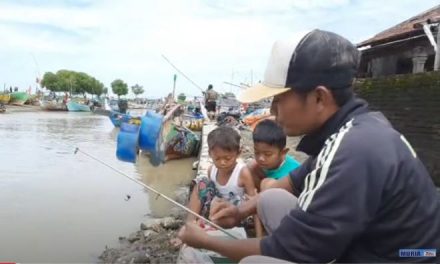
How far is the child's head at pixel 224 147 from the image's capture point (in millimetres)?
3346

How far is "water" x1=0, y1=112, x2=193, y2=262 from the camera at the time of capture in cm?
539

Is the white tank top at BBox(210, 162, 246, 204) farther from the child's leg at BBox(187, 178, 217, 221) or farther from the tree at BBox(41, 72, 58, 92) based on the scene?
the tree at BBox(41, 72, 58, 92)

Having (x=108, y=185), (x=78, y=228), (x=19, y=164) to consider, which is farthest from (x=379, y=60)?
(x=19, y=164)

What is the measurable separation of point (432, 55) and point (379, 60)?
2.13m

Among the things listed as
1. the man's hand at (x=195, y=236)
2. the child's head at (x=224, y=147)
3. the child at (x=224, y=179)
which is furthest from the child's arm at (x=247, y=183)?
the man's hand at (x=195, y=236)

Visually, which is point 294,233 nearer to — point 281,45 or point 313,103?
point 313,103

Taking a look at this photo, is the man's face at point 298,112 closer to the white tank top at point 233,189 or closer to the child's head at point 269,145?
the child's head at point 269,145

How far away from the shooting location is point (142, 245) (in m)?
5.02

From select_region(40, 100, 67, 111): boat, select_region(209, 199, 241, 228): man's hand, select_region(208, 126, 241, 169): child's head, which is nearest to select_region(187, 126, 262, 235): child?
select_region(208, 126, 241, 169): child's head

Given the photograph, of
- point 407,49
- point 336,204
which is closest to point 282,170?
point 336,204

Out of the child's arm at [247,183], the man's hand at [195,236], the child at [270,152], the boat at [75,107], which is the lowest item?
the boat at [75,107]

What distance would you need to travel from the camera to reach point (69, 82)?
235 feet

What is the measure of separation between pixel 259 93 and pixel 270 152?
5.58ft

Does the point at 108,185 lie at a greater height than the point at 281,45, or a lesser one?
lesser
